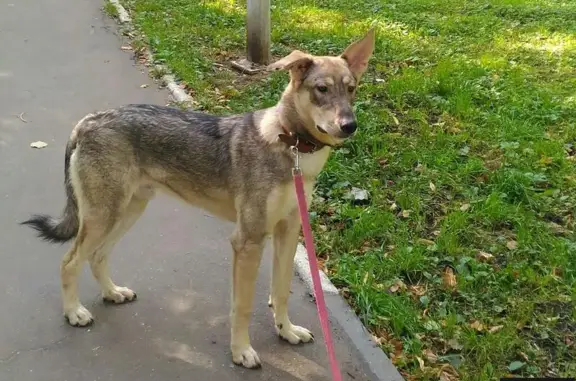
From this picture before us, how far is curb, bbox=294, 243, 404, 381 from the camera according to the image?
3637 millimetres

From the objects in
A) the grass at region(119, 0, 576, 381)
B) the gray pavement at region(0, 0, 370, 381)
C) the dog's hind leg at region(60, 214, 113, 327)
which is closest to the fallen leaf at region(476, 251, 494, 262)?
the grass at region(119, 0, 576, 381)

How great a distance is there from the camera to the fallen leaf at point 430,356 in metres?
3.70

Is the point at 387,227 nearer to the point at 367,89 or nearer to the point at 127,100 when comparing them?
the point at 367,89

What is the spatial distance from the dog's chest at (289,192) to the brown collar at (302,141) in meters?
0.04

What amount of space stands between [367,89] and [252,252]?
14.5 ft

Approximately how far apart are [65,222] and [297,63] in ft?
6.29

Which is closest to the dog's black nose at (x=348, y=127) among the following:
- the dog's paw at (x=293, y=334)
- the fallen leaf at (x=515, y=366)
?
the dog's paw at (x=293, y=334)

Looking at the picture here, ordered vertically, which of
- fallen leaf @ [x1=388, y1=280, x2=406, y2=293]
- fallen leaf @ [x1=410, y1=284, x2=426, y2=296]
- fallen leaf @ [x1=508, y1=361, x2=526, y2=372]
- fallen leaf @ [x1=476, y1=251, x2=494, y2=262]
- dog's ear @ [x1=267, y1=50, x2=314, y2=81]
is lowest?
fallen leaf @ [x1=410, y1=284, x2=426, y2=296]

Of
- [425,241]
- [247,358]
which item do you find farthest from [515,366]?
[247,358]

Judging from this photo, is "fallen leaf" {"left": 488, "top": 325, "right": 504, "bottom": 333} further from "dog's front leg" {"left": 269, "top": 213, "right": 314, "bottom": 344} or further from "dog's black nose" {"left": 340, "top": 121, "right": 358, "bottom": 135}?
"dog's black nose" {"left": 340, "top": 121, "right": 358, "bottom": 135}

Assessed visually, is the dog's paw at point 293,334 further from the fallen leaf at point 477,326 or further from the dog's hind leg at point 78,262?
the dog's hind leg at point 78,262

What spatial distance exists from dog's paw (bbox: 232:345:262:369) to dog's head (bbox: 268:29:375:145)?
4.70 feet

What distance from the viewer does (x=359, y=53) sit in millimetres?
3658

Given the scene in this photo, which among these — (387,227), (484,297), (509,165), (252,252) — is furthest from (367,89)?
(252,252)
